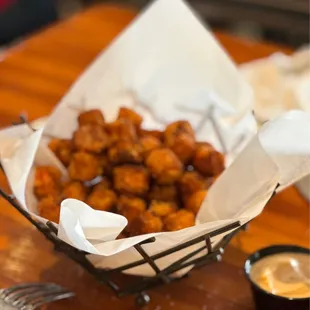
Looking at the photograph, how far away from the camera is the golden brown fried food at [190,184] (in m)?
0.73

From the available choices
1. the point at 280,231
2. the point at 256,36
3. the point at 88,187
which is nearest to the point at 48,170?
the point at 88,187

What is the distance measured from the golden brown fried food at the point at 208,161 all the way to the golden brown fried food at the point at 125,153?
0.07 m

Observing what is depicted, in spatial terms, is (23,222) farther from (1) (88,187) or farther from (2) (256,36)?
(2) (256,36)

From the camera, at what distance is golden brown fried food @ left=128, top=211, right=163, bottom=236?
2.21 feet

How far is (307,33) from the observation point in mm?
2059

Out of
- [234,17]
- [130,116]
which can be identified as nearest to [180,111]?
[130,116]

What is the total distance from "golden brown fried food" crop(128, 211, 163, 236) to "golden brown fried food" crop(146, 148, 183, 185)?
0.21 feet

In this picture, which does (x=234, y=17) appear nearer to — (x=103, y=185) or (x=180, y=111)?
(x=180, y=111)

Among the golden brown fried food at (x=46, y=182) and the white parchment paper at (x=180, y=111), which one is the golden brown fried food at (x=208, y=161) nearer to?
the white parchment paper at (x=180, y=111)

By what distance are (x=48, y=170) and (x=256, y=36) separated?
1631 mm

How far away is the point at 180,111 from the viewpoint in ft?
3.04

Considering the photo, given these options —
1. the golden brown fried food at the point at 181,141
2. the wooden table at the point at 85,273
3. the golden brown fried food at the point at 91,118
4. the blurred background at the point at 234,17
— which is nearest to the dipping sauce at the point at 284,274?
the wooden table at the point at 85,273

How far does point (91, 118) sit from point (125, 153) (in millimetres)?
83

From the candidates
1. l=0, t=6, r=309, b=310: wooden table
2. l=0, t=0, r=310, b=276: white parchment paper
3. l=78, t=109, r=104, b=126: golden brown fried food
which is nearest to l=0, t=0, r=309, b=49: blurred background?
l=0, t=6, r=309, b=310: wooden table
